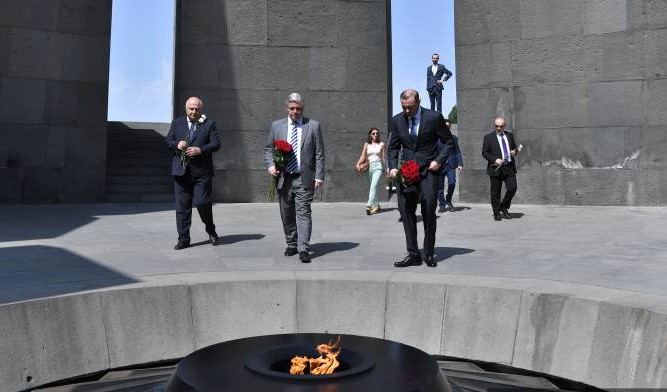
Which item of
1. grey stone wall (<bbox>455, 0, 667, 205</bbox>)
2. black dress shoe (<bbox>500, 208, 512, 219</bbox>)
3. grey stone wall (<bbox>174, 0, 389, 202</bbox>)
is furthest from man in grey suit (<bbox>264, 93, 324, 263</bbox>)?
grey stone wall (<bbox>455, 0, 667, 205</bbox>)

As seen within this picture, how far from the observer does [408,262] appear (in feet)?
23.0

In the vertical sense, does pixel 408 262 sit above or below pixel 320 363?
above

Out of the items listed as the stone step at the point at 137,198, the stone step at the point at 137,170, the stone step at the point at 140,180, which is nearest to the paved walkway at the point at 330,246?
the stone step at the point at 137,198

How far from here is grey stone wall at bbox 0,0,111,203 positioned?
13.5 metres

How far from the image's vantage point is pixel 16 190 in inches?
535

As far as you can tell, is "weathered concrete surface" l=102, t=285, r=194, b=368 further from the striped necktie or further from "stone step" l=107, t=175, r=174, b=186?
"stone step" l=107, t=175, r=174, b=186

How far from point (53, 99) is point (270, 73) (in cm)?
473

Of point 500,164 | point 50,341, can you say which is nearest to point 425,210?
point 50,341

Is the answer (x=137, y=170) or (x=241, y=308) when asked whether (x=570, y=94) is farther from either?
(x=241, y=308)

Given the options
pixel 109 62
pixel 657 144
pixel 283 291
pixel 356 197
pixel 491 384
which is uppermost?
pixel 109 62

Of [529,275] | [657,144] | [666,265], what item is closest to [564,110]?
[657,144]

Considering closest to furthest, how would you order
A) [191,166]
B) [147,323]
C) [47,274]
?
[147,323], [47,274], [191,166]

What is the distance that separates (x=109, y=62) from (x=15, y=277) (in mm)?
9833

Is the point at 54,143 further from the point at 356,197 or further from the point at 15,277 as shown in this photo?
the point at 15,277
